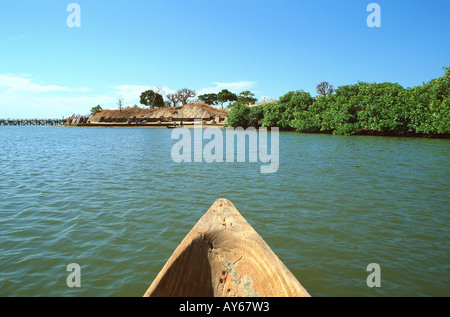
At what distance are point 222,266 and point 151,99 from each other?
363 ft

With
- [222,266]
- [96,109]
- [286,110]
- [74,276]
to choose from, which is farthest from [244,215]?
[96,109]

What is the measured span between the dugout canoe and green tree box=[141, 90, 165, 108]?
10826 centimetres

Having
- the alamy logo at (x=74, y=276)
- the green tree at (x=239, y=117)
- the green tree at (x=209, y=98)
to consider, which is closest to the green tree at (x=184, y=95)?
the green tree at (x=209, y=98)

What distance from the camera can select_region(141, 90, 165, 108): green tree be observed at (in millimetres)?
106125

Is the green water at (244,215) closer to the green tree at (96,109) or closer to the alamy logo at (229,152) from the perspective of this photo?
the alamy logo at (229,152)

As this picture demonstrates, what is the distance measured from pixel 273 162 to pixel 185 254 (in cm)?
1309

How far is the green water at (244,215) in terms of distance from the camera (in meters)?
4.23

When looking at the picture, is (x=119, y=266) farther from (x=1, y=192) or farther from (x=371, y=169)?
(x=371, y=169)

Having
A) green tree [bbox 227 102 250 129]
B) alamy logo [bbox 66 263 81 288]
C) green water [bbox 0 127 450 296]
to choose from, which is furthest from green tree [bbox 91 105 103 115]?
alamy logo [bbox 66 263 81 288]

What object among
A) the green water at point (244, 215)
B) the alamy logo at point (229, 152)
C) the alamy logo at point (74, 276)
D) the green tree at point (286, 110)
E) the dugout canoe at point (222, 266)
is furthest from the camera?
the green tree at point (286, 110)

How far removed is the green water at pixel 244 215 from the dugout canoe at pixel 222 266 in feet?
4.04

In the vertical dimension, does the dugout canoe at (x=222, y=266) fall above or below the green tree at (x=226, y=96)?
below

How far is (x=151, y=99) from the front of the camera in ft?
352
